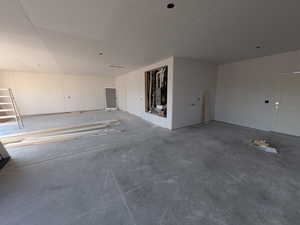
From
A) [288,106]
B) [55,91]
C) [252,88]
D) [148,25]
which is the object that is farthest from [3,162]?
[288,106]

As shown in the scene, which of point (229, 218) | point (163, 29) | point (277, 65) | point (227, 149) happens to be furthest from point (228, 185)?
point (277, 65)

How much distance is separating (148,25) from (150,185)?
2.73 meters

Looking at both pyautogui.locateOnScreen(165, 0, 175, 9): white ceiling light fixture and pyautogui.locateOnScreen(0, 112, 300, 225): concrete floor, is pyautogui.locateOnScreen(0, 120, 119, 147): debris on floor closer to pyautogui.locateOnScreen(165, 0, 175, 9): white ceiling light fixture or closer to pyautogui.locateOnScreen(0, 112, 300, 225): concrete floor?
pyautogui.locateOnScreen(0, 112, 300, 225): concrete floor

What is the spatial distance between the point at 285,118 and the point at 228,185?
3.93 m

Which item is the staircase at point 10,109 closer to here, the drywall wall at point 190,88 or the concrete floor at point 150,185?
the concrete floor at point 150,185

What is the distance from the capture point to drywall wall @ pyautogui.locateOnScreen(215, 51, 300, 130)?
4.06 m

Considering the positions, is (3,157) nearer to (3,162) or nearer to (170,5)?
(3,162)

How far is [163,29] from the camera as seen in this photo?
2395 mm

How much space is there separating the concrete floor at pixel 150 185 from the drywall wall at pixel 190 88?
1.67 metres

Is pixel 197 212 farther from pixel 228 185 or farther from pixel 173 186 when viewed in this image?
pixel 228 185

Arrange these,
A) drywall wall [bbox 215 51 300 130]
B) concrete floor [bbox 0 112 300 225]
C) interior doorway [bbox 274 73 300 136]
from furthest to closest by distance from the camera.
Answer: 1. drywall wall [bbox 215 51 300 130]
2. interior doorway [bbox 274 73 300 136]
3. concrete floor [bbox 0 112 300 225]

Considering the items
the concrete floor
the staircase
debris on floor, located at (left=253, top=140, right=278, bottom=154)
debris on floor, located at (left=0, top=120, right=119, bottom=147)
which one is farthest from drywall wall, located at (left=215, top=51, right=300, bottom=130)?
the staircase

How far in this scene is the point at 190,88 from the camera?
4770 millimetres

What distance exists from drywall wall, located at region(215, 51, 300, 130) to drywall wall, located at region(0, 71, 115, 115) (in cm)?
741
